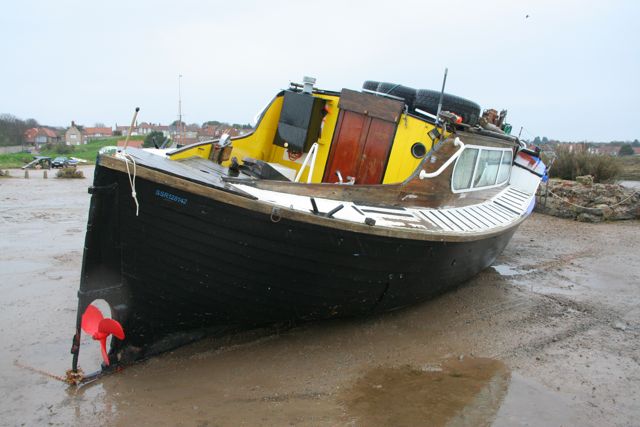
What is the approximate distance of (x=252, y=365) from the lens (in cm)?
485

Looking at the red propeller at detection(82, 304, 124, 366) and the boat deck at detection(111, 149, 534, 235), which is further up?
the boat deck at detection(111, 149, 534, 235)

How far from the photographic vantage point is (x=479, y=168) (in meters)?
7.34

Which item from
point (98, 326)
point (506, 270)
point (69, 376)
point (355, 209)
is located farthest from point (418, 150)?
point (69, 376)

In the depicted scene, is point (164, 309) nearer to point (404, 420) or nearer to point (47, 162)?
point (404, 420)

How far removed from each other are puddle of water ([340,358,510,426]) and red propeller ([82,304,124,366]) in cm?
205

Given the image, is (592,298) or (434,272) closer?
(434,272)

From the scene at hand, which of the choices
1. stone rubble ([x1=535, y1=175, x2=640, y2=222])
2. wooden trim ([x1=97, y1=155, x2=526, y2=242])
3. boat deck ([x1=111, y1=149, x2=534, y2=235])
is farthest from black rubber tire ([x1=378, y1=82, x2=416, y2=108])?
stone rubble ([x1=535, y1=175, x2=640, y2=222])

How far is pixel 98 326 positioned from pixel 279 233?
179cm

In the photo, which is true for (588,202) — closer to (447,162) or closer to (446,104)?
(446,104)

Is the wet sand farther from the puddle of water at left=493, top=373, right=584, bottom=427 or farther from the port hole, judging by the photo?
the port hole

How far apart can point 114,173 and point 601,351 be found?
501cm

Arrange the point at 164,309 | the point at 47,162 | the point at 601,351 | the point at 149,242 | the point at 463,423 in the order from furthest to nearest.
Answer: the point at 47,162 < the point at 601,351 < the point at 164,309 < the point at 149,242 < the point at 463,423

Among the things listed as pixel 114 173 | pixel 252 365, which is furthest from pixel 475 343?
pixel 114 173

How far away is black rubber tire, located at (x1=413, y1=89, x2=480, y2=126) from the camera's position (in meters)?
6.87
